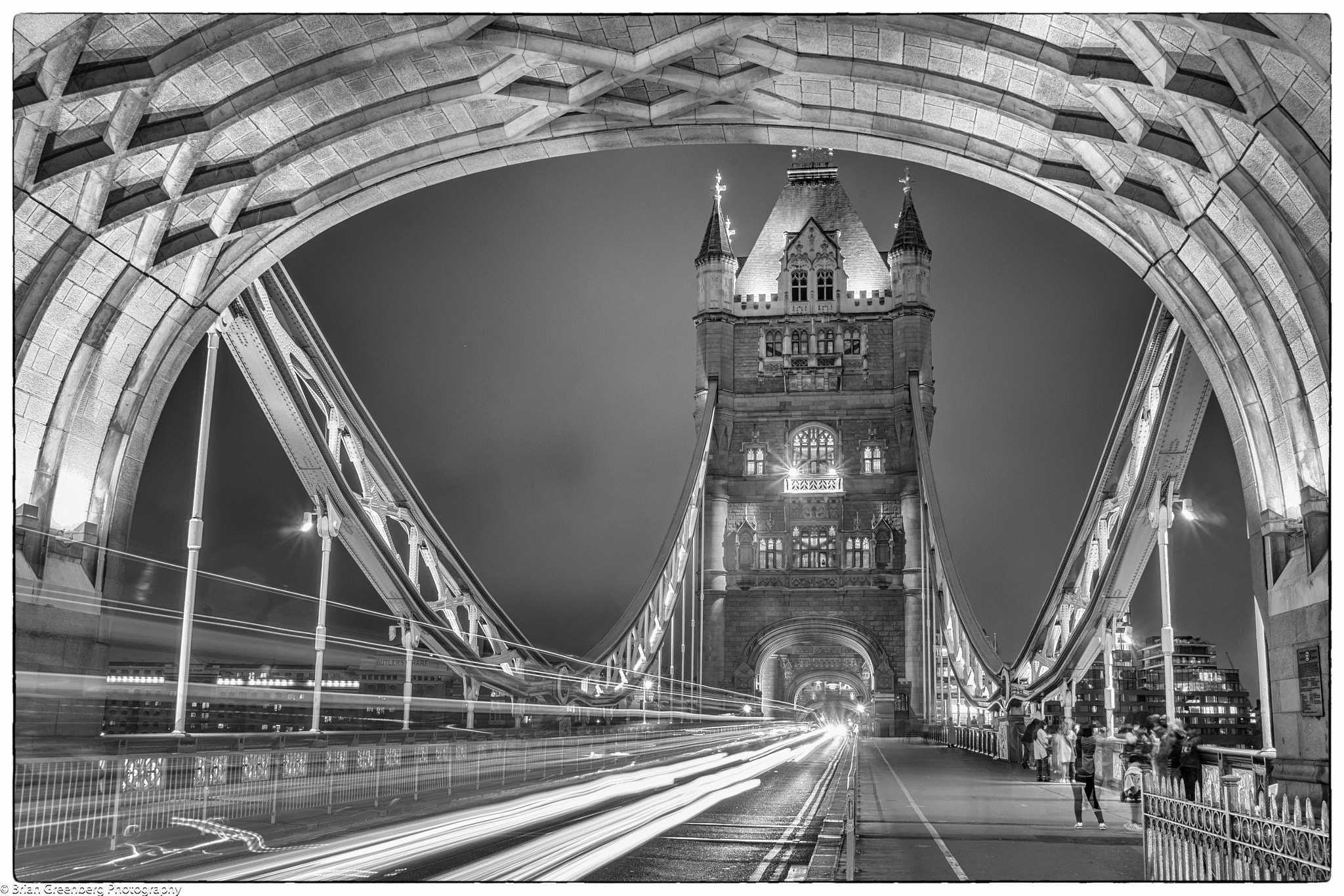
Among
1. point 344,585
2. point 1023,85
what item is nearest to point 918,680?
point 344,585

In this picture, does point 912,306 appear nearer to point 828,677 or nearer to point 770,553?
point 770,553

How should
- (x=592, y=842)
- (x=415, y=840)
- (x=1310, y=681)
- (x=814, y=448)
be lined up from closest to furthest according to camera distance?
(x=415, y=840)
(x=592, y=842)
(x=1310, y=681)
(x=814, y=448)

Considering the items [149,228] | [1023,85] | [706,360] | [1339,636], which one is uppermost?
[706,360]

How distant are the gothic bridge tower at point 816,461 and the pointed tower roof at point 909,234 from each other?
0.08m

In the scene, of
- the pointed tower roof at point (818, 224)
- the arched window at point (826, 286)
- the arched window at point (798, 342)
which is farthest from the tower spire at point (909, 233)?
the arched window at point (798, 342)

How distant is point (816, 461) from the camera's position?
170ft

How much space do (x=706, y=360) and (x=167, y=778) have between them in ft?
140

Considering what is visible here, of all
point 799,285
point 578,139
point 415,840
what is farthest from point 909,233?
point 415,840

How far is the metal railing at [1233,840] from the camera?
6.17m

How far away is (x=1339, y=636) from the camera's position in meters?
7.96

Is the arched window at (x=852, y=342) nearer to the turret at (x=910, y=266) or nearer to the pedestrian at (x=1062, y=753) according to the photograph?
the turret at (x=910, y=266)

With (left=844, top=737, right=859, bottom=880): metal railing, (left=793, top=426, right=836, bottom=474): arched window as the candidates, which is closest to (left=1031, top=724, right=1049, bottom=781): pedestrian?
(left=844, top=737, right=859, bottom=880): metal railing

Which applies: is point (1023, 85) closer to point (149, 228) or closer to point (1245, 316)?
point (1245, 316)

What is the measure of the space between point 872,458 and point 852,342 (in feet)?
17.2
